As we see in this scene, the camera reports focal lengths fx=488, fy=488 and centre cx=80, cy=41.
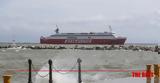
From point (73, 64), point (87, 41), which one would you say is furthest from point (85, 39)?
point (73, 64)

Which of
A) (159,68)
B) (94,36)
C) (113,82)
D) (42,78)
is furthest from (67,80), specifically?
(94,36)

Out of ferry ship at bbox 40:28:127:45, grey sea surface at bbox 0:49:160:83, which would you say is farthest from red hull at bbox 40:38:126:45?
grey sea surface at bbox 0:49:160:83

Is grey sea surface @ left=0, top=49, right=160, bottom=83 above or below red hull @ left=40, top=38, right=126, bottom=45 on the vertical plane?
below

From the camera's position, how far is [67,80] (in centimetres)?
2870

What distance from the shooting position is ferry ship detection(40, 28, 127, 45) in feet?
575

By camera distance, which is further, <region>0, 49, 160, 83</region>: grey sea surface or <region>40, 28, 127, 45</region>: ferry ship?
<region>40, 28, 127, 45</region>: ferry ship

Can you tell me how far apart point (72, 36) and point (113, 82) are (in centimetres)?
15894

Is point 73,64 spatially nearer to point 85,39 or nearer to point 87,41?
point 87,41

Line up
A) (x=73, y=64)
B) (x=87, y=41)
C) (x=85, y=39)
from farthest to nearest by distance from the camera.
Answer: (x=85, y=39) → (x=87, y=41) → (x=73, y=64)

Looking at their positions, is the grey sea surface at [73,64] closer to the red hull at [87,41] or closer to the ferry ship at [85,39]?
the ferry ship at [85,39]

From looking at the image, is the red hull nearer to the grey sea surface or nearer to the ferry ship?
the ferry ship

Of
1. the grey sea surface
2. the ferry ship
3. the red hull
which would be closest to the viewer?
the grey sea surface

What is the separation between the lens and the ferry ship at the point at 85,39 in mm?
175375

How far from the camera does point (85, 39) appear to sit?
17788 centimetres
